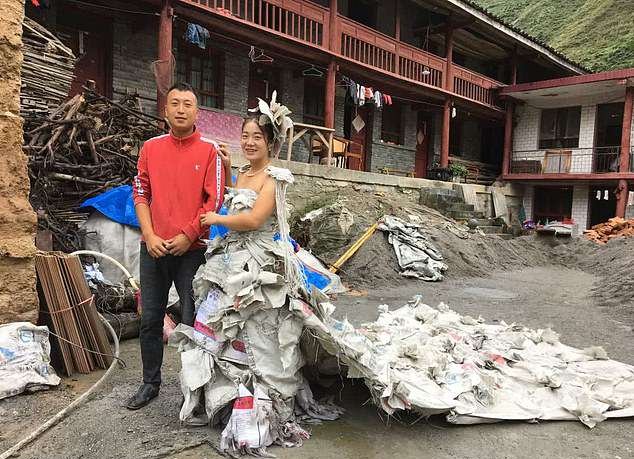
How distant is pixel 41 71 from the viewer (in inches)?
213

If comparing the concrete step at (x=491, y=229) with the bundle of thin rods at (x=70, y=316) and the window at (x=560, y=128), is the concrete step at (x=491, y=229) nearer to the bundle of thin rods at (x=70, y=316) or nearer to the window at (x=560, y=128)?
the window at (x=560, y=128)

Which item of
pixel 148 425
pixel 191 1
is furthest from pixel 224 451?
pixel 191 1

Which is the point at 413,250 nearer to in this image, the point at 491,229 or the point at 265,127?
the point at 491,229

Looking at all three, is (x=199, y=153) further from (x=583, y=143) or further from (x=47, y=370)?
(x=583, y=143)

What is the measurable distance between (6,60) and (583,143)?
756 inches

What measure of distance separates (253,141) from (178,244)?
0.74m

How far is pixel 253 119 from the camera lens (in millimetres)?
2668

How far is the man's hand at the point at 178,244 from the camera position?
105 inches

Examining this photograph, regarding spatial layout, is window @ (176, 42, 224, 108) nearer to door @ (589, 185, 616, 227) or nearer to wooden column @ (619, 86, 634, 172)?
wooden column @ (619, 86, 634, 172)

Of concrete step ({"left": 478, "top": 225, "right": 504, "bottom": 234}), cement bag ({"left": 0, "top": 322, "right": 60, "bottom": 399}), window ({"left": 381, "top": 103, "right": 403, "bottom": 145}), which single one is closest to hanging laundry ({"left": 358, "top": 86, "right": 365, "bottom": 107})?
window ({"left": 381, "top": 103, "right": 403, "bottom": 145})

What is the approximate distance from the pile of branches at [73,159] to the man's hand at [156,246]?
2.79 metres

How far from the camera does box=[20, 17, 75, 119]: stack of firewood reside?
5.25 meters

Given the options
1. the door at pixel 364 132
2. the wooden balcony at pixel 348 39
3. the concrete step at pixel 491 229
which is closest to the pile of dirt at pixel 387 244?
the concrete step at pixel 491 229

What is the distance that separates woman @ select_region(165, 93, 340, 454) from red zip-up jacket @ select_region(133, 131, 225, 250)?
163mm
